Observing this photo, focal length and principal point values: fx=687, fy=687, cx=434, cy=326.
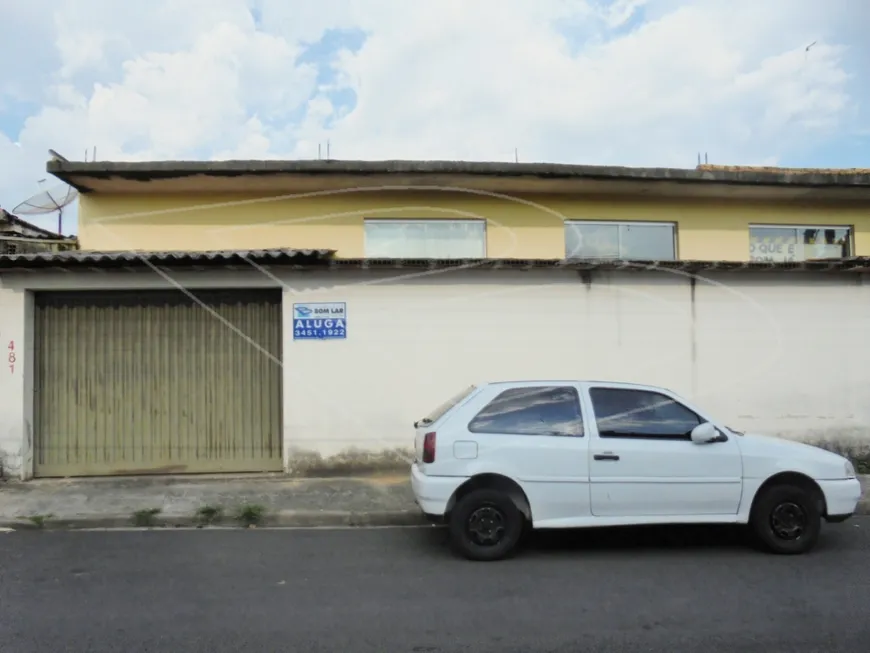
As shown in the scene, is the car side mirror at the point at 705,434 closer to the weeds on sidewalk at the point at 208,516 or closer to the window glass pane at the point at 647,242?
the weeds on sidewalk at the point at 208,516

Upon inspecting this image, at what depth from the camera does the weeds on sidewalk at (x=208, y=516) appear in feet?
23.9

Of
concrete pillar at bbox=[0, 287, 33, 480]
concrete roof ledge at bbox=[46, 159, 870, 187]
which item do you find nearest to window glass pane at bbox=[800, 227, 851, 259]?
concrete roof ledge at bbox=[46, 159, 870, 187]

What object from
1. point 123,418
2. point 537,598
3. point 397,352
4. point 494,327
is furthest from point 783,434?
point 123,418

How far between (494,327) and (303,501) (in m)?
3.52

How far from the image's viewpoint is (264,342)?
960cm

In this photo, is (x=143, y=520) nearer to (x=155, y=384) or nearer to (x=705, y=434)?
(x=155, y=384)

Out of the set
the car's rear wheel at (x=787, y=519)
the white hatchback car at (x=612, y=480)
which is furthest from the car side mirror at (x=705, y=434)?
the car's rear wheel at (x=787, y=519)

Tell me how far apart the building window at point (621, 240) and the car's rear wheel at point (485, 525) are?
662 centimetres

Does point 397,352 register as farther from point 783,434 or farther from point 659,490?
point 783,434

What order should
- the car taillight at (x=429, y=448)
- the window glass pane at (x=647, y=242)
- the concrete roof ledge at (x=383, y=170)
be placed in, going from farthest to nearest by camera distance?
the window glass pane at (x=647, y=242) → the concrete roof ledge at (x=383, y=170) → the car taillight at (x=429, y=448)

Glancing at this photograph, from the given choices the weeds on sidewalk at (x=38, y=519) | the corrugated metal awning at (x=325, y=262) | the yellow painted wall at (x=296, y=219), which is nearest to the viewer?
the weeds on sidewalk at (x=38, y=519)

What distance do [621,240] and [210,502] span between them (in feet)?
25.9

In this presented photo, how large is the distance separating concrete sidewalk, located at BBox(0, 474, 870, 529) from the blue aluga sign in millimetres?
1928

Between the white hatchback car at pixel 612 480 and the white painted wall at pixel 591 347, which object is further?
the white painted wall at pixel 591 347
